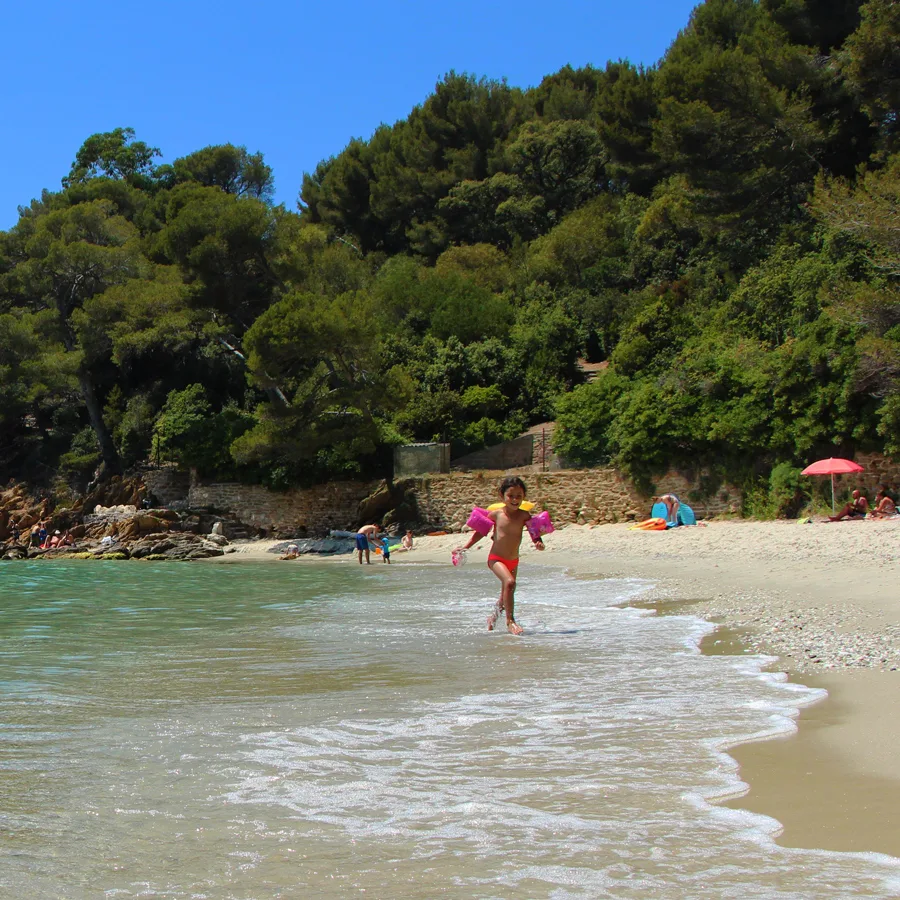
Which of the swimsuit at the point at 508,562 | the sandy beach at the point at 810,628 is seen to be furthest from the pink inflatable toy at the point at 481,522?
the sandy beach at the point at 810,628

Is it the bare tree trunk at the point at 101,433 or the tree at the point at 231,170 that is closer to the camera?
the bare tree trunk at the point at 101,433

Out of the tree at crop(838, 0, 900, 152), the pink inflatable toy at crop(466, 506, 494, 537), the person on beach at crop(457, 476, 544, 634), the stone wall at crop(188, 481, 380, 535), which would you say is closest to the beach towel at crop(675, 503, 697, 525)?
the tree at crop(838, 0, 900, 152)

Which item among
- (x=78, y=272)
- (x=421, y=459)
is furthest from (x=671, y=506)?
(x=78, y=272)

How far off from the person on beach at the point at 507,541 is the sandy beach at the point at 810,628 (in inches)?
71.6

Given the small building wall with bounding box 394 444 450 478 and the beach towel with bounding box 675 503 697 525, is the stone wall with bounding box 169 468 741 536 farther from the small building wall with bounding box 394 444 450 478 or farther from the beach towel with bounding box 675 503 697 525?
the beach towel with bounding box 675 503 697 525

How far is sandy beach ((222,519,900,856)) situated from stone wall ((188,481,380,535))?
9727 mm

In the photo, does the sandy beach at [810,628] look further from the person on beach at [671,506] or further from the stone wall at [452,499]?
the stone wall at [452,499]

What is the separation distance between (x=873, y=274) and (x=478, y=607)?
52.5ft

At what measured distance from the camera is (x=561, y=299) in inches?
1442

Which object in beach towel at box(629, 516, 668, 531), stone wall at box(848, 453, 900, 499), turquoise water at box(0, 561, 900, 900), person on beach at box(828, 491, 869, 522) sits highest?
stone wall at box(848, 453, 900, 499)

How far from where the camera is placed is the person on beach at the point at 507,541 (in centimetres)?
977

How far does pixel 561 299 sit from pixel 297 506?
41.7 ft

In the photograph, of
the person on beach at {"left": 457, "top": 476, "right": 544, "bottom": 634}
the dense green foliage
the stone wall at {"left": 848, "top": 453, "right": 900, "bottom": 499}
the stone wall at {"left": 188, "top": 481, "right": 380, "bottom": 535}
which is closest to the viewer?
the person on beach at {"left": 457, "top": 476, "right": 544, "bottom": 634}

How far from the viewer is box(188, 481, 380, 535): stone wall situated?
3131 centimetres
